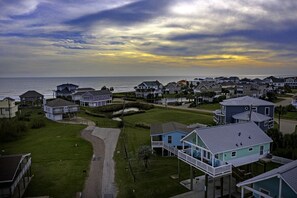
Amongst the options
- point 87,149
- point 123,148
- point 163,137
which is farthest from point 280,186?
point 87,149

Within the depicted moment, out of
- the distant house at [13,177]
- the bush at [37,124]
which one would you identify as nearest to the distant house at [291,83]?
the bush at [37,124]

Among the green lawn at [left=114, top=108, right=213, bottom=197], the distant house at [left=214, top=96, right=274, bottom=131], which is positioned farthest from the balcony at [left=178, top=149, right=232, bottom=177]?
the distant house at [left=214, top=96, right=274, bottom=131]

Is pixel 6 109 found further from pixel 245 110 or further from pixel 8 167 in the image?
pixel 245 110

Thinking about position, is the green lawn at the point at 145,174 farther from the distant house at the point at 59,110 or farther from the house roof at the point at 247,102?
the distant house at the point at 59,110

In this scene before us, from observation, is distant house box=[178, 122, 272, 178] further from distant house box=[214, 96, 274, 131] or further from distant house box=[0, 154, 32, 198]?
distant house box=[0, 154, 32, 198]

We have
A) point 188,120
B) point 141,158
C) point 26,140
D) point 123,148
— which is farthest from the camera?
point 188,120

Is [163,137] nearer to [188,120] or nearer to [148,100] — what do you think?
[188,120]
